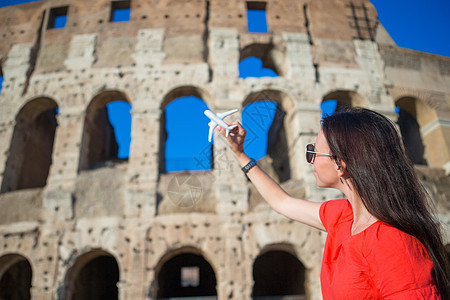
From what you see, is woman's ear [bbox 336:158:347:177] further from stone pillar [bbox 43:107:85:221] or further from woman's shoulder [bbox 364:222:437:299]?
stone pillar [bbox 43:107:85:221]

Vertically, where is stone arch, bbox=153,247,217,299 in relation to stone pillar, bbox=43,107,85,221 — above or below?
below

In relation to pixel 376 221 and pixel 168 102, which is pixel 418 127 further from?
pixel 376 221

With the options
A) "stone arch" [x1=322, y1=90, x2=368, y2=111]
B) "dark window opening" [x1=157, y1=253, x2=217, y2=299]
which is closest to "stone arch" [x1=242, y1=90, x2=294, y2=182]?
"stone arch" [x1=322, y1=90, x2=368, y2=111]

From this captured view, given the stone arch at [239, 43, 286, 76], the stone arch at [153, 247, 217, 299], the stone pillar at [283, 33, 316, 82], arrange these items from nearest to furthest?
the stone pillar at [283, 33, 316, 82] < the stone arch at [239, 43, 286, 76] < the stone arch at [153, 247, 217, 299]

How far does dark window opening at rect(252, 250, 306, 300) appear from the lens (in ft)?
31.0

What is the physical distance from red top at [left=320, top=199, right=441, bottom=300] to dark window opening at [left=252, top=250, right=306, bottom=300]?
8.51m

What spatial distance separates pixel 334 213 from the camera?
155cm

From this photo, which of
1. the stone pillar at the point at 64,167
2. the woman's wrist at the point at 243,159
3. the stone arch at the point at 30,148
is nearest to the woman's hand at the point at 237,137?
the woman's wrist at the point at 243,159

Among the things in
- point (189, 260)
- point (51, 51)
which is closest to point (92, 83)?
point (51, 51)

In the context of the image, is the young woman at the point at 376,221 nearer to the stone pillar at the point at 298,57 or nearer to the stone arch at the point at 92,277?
the stone arch at the point at 92,277

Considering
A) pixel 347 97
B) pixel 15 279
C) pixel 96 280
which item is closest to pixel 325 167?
pixel 347 97

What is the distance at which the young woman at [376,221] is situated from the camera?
0.96 m

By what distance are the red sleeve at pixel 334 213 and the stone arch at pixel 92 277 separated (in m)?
6.95

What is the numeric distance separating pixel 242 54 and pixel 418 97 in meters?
5.51
